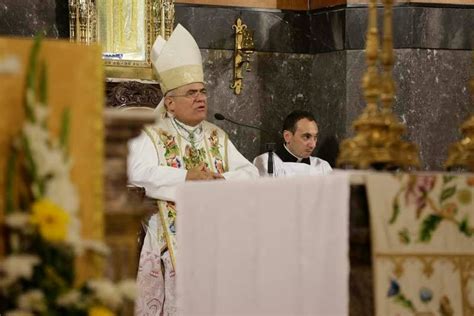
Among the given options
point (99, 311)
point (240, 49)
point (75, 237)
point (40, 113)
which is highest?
point (240, 49)

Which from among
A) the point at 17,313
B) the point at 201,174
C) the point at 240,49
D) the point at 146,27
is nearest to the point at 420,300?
the point at 17,313

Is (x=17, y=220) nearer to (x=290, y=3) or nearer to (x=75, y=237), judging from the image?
(x=75, y=237)

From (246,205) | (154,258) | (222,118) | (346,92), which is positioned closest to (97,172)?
(246,205)

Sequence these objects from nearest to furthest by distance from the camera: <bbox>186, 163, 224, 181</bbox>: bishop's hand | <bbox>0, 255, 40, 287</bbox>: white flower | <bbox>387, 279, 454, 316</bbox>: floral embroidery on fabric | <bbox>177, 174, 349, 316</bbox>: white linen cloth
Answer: <bbox>0, 255, 40, 287</bbox>: white flower < <bbox>177, 174, 349, 316</bbox>: white linen cloth < <bbox>387, 279, 454, 316</bbox>: floral embroidery on fabric < <bbox>186, 163, 224, 181</bbox>: bishop's hand

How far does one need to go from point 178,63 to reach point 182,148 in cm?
53

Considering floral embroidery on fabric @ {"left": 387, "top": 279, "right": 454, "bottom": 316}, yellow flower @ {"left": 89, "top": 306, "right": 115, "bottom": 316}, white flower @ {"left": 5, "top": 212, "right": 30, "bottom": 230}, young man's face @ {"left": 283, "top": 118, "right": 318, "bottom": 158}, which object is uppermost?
young man's face @ {"left": 283, "top": 118, "right": 318, "bottom": 158}

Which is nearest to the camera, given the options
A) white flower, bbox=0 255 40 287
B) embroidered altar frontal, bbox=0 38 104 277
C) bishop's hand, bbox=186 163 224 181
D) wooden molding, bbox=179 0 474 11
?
A: white flower, bbox=0 255 40 287

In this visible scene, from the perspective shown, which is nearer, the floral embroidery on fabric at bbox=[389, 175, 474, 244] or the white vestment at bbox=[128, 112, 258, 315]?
the floral embroidery on fabric at bbox=[389, 175, 474, 244]

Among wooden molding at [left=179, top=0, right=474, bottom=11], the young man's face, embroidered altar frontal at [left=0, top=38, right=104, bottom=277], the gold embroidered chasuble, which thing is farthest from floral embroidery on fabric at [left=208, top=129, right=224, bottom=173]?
embroidered altar frontal at [left=0, top=38, right=104, bottom=277]

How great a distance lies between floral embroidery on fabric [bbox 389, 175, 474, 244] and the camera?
5.24 m

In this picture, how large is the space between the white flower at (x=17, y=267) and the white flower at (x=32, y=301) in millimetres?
54

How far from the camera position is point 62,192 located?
4.21 meters

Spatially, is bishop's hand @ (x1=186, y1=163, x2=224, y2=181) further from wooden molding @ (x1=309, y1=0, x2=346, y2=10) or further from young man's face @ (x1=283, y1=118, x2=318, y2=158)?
wooden molding @ (x1=309, y1=0, x2=346, y2=10)

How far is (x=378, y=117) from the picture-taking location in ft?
18.3
